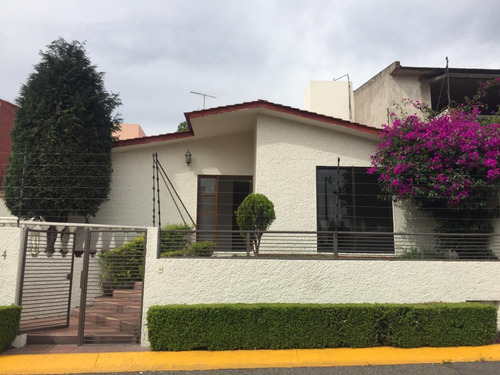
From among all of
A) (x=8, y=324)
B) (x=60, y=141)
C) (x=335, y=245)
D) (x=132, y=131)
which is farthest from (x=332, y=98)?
(x=132, y=131)

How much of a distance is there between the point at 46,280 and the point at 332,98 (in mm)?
11961

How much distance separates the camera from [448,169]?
769cm

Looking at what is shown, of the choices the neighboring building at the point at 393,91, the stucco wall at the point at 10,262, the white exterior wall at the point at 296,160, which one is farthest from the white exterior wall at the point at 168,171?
the neighboring building at the point at 393,91

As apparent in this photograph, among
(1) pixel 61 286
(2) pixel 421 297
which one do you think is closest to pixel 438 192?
(2) pixel 421 297

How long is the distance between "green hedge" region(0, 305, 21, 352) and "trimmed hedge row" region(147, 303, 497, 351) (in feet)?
7.07

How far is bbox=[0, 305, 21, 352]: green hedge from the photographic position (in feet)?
17.6

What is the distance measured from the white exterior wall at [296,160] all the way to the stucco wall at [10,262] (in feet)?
16.5

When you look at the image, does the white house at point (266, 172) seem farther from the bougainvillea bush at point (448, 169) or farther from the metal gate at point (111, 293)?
the metal gate at point (111, 293)

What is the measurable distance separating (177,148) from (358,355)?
23.5ft

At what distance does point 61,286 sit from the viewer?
6.68 metres

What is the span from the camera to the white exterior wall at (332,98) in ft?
46.2

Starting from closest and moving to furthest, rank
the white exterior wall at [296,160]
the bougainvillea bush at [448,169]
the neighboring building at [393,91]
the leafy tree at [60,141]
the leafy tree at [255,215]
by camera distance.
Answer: the leafy tree at [255,215], the bougainvillea bush at [448,169], the leafy tree at [60,141], the white exterior wall at [296,160], the neighboring building at [393,91]

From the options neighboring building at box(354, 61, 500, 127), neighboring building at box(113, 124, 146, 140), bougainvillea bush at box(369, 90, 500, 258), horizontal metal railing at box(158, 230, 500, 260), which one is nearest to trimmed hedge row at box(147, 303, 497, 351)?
horizontal metal railing at box(158, 230, 500, 260)

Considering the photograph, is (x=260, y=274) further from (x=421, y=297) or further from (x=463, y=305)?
(x=463, y=305)
